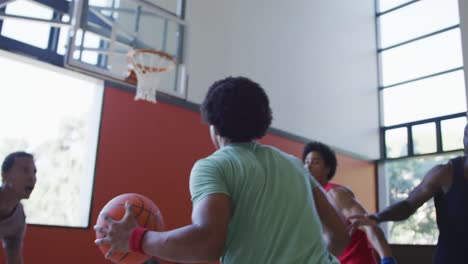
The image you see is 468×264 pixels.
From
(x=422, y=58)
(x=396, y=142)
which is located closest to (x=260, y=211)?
(x=396, y=142)

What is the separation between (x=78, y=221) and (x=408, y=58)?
6.82 m

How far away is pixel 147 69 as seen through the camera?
4.65 m

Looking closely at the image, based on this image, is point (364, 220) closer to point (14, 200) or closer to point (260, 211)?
point (260, 211)

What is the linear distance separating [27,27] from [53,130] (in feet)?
3.52

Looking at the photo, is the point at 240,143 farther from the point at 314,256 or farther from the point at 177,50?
the point at 177,50

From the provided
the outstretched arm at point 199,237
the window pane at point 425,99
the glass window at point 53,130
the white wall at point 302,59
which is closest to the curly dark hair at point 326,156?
the outstretched arm at point 199,237

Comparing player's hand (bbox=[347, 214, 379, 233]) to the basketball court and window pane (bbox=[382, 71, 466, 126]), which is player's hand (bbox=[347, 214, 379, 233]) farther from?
window pane (bbox=[382, 71, 466, 126])

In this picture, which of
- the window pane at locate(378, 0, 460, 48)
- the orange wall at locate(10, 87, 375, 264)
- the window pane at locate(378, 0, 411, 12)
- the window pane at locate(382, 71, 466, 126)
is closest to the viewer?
the orange wall at locate(10, 87, 375, 264)

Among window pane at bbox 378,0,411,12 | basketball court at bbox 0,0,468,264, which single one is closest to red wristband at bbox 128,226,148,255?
basketball court at bbox 0,0,468,264

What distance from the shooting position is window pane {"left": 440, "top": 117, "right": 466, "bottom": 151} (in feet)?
26.0

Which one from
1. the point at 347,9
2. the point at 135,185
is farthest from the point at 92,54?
the point at 347,9

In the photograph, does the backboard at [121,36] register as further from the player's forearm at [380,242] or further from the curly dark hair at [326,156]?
the player's forearm at [380,242]

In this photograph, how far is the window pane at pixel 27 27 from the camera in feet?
15.4

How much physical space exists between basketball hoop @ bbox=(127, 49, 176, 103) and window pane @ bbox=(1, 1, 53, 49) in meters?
1.04
